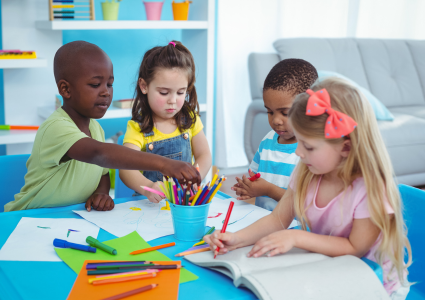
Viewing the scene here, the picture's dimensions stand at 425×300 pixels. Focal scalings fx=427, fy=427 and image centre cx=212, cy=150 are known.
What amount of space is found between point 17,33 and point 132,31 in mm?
754

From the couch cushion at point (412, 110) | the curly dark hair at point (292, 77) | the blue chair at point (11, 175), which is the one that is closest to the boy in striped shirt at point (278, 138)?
the curly dark hair at point (292, 77)

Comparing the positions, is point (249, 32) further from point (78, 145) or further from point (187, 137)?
point (78, 145)

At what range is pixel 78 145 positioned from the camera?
39.8 inches

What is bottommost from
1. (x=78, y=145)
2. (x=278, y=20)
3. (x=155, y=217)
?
(x=155, y=217)

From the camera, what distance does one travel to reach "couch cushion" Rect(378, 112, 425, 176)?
108 inches

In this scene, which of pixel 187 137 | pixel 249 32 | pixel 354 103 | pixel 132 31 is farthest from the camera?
pixel 249 32

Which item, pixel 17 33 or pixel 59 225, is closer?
pixel 59 225

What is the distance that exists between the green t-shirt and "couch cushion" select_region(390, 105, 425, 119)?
8.34 feet

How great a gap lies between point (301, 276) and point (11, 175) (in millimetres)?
949

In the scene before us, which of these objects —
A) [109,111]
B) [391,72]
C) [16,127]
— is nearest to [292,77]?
[109,111]

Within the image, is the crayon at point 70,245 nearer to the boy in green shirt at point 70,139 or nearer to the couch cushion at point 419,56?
the boy in green shirt at point 70,139

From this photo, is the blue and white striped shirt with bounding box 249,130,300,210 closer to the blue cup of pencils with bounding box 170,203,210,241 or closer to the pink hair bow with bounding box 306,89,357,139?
the blue cup of pencils with bounding box 170,203,210,241

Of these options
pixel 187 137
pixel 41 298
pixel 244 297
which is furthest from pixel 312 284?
pixel 187 137

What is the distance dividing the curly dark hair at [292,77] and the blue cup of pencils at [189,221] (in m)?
0.48
